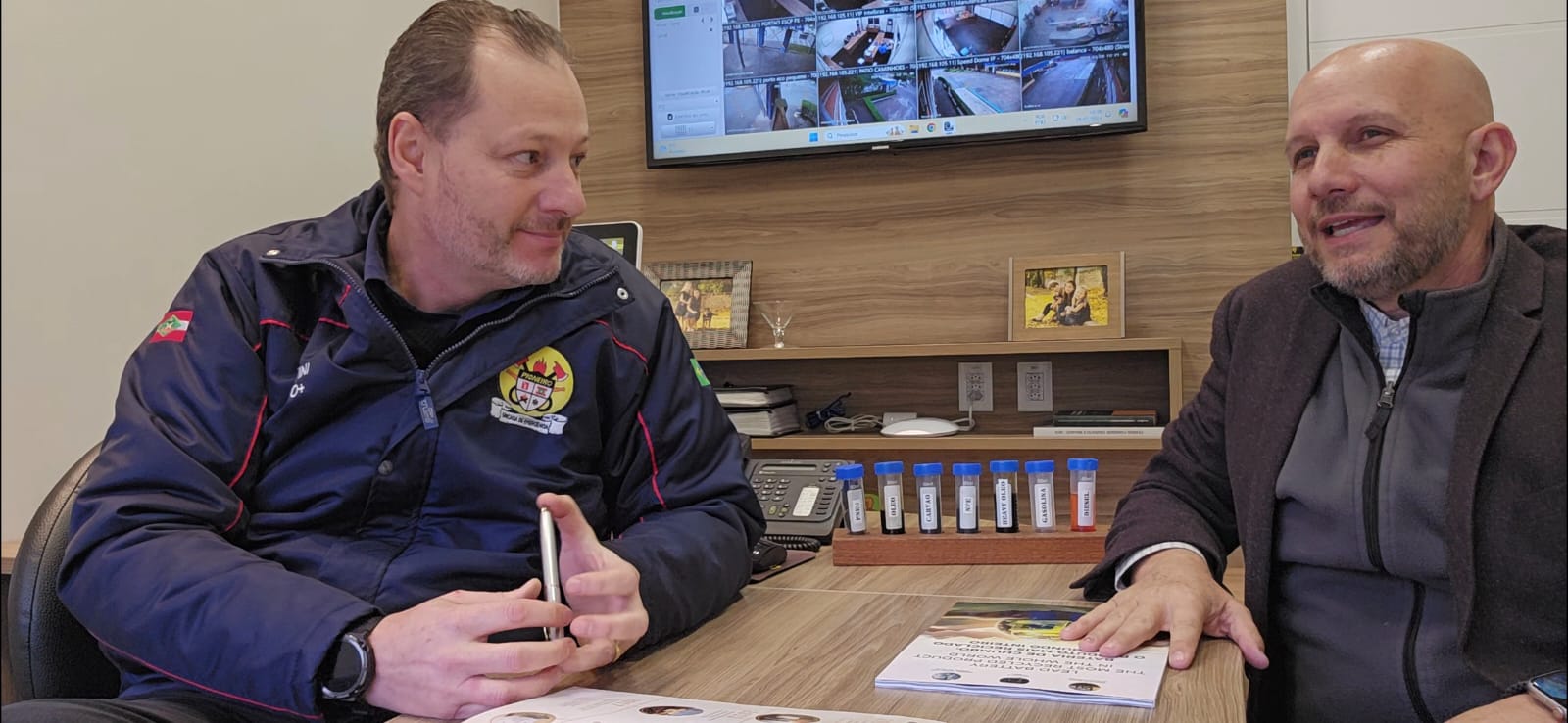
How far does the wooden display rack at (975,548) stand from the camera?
160cm

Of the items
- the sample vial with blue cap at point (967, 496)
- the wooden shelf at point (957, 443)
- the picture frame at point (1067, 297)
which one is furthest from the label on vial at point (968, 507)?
the picture frame at point (1067, 297)

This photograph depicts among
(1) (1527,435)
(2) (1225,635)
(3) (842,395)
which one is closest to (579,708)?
(2) (1225,635)

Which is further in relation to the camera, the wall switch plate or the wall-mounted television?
the wall switch plate

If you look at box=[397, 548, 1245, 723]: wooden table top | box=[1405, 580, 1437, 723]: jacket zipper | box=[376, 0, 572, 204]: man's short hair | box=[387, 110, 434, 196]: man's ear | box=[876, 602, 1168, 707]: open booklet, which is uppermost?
box=[376, 0, 572, 204]: man's short hair

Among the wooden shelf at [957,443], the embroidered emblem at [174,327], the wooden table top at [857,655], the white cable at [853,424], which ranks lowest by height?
the wooden table top at [857,655]

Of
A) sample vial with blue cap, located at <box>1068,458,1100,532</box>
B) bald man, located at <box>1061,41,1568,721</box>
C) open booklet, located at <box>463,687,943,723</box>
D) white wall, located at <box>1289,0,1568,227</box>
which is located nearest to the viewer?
open booklet, located at <box>463,687,943,723</box>

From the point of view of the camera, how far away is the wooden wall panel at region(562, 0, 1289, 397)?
3174 mm

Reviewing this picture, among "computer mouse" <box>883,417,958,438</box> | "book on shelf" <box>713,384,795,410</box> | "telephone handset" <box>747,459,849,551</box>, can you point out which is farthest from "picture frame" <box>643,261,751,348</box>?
"telephone handset" <box>747,459,849,551</box>

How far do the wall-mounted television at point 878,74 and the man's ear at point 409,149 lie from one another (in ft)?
6.40

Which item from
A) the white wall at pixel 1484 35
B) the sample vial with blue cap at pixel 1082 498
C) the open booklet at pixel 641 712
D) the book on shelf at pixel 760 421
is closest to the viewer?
the open booklet at pixel 641 712

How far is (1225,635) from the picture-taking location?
4.08ft

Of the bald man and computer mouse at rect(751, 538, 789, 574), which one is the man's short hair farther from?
the bald man

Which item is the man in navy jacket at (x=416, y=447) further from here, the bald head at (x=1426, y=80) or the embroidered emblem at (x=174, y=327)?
the bald head at (x=1426, y=80)

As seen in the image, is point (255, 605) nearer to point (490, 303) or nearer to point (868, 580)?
point (490, 303)
